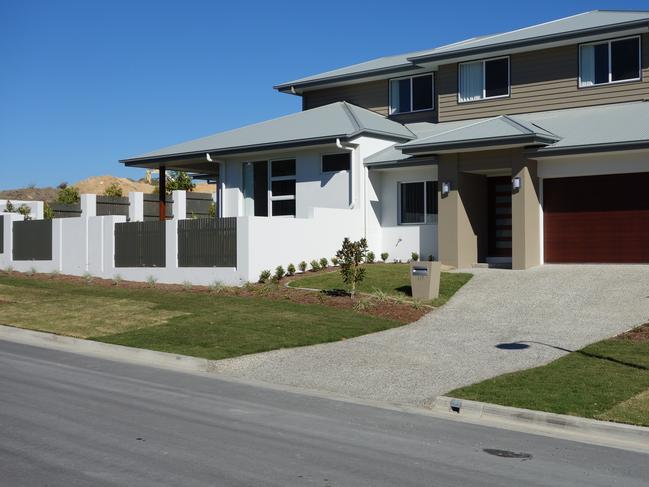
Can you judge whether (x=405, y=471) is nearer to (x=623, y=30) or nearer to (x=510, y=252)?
(x=510, y=252)

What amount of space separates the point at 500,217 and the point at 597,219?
3.61 m

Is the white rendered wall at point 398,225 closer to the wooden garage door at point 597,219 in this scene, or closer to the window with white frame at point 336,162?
the window with white frame at point 336,162

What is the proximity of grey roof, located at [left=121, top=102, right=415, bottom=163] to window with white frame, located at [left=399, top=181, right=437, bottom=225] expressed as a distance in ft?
6.44

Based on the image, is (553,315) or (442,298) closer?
(553,315)

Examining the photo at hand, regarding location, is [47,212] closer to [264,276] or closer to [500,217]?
[264,276]

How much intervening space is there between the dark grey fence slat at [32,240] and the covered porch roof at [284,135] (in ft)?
12.8

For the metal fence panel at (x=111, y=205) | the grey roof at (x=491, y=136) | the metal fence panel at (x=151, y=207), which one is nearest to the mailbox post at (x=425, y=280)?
the grey roof at (x=491, y=136)

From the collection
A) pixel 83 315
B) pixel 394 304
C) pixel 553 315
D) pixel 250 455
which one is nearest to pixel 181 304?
pixel 83 315

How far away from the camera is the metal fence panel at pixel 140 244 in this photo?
1015 inches

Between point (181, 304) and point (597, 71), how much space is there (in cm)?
1477

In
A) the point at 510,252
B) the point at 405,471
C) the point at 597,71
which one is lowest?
the point at 405,471

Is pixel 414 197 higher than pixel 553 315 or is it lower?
higher

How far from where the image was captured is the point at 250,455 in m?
8.16

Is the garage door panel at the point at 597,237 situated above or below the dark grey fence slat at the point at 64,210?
below
